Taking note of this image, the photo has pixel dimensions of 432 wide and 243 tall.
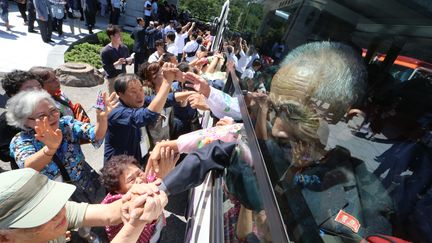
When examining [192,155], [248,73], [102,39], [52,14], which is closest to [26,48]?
[52,14]

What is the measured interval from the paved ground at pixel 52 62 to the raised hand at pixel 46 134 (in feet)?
5.33

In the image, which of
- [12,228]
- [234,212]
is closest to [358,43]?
[234,212]

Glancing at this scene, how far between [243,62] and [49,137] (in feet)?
6.79

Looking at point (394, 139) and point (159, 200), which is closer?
point (394, 139)

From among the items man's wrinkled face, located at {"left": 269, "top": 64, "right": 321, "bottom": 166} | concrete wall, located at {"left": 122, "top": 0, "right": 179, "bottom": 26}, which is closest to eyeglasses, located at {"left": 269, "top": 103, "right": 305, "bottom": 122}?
man's wrinkled face, located at {"left": 269, "top": 64, "right": 321, "bottom": 166}

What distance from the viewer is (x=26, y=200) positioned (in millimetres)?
1145

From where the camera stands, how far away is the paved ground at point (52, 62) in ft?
10.5

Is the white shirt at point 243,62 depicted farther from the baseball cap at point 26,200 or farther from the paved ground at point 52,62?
the baseball cap at point 26,200

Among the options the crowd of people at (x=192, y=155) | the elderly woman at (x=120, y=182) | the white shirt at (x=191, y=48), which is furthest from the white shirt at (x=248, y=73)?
the white shirt at (x=191, y=48)

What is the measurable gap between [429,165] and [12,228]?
1.43 metres

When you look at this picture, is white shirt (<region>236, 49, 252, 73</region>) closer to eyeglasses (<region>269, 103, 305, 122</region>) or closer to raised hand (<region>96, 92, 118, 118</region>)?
raised hand (<region>96, 92, 118, 118</region>)

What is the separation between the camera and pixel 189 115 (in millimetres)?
3490

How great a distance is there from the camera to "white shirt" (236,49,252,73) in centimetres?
296

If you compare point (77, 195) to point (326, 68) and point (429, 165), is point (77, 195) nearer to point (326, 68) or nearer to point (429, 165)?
point (326, 68)
